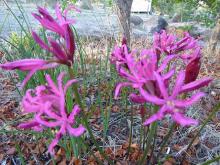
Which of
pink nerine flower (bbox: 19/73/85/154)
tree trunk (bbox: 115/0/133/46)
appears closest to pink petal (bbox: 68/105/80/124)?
pink nerine flower (bbox: 19/73/85/154)

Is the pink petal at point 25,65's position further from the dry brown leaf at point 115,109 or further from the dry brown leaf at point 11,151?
the dry brown leaf at point 115,109

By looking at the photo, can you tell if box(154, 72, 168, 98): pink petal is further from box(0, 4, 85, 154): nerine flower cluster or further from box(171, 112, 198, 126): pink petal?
box(0, 4, 85, 154): nerine flower cluster

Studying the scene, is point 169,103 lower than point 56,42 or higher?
lower

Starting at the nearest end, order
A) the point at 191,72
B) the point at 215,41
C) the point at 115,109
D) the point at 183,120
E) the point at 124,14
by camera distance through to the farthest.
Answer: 1. the point at 183,120
2. the point at 191,72
3. the point at 115,109
4. the point at 124,14
5. the point at 215,41

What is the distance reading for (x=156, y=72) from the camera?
96 cm

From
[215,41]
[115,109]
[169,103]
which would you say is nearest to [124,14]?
[115,109]

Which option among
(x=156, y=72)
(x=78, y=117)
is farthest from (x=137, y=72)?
(x=78, y=117)

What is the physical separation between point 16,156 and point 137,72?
118 cm

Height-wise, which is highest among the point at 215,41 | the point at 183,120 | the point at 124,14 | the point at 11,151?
the point at 183,120

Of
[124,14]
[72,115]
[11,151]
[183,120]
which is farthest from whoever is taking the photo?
[124,14]

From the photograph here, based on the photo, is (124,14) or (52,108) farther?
(124,14)

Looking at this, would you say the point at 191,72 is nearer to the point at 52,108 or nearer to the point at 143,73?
the point at 143,73

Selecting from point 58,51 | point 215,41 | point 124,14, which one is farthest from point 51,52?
point 215,41

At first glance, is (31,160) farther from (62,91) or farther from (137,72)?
(137,72)
